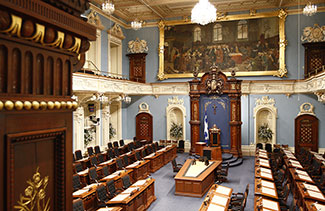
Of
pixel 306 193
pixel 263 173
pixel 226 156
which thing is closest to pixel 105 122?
pixel 226 156

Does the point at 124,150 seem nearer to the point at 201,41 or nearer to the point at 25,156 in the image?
the point at 201,41

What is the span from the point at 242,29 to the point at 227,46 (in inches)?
58.0

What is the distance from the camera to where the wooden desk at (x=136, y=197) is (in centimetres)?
772

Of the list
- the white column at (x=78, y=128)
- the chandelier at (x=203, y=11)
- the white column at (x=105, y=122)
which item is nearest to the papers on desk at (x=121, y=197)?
the white column at (x=78, y=128)

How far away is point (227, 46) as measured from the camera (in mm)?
19031

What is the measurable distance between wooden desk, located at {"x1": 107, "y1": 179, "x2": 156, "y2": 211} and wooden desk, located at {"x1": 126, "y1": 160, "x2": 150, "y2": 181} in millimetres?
1833

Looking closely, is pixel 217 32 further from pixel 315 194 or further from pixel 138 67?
pixel 315 194

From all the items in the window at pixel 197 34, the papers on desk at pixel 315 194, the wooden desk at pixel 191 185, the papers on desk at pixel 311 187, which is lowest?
the wooden desk at pixel 191 185

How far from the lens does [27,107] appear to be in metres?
1.45

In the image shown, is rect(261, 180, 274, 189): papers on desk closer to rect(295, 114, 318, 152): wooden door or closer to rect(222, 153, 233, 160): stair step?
rect(222, 153, 233, 160): stair step

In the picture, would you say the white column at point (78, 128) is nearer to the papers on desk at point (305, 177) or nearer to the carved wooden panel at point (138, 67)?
the carved wooden panel at point (138, 67)

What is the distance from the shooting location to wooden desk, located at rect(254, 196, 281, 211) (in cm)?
722

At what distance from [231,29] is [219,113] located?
602 cm

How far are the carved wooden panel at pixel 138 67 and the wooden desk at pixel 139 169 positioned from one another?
352 inches
